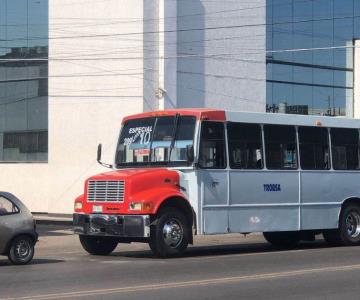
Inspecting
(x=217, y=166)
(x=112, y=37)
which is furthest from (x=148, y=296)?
(x=112, y=37)

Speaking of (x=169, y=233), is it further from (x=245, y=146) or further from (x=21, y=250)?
(x=21, y=250)

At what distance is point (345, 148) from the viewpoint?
Answer: 2089 cm

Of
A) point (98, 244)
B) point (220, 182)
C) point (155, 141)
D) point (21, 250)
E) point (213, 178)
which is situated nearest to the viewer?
point (21, 250)

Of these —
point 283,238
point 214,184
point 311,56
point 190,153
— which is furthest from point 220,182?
point 311,56

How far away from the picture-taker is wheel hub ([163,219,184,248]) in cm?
1697

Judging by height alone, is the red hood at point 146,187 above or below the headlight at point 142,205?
above

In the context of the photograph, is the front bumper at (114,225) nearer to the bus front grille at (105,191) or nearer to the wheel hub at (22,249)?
the bus front grille at (105,191)

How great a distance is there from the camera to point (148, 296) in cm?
1105

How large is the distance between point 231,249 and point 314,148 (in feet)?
11.1

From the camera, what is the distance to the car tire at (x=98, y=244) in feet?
60.0

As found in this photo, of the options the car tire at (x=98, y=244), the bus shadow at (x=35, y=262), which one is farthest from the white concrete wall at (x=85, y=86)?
the bus shadow at (x=35, y=262)

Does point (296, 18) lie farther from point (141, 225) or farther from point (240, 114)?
point (141, 225)

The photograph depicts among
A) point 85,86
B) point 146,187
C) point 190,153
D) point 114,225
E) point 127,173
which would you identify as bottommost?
point 114,225

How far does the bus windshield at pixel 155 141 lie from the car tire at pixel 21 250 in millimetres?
3388
